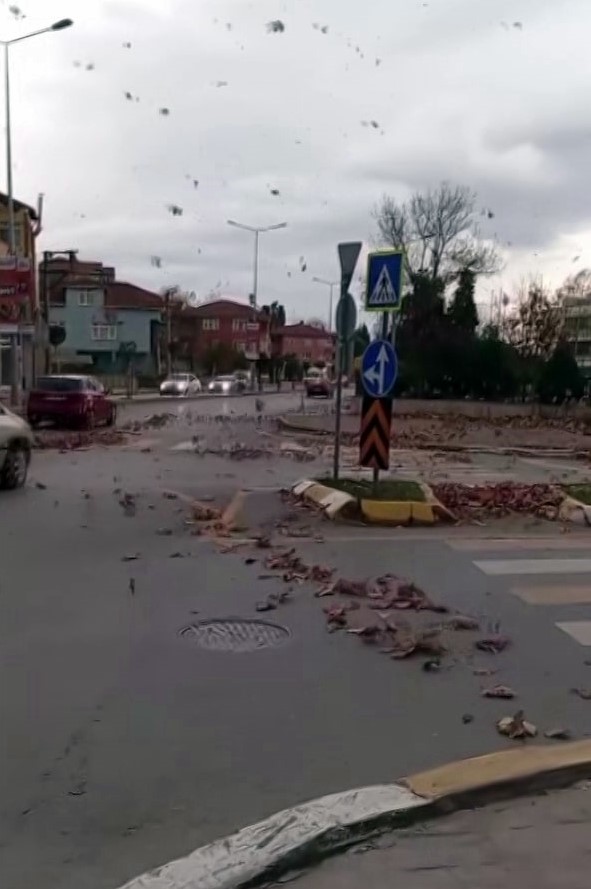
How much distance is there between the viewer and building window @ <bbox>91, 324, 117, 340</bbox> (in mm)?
87200

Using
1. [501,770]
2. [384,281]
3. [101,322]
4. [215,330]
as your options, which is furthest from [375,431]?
[215,330]

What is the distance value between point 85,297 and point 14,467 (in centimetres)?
7501

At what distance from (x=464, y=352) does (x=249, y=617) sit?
4016cm

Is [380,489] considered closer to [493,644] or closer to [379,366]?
[379,366]

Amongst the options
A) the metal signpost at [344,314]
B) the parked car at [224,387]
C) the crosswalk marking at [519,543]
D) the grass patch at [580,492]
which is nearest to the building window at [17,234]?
the parked car at [224,387]

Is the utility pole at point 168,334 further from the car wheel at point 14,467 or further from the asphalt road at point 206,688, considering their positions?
the asphalt road at point 206,688

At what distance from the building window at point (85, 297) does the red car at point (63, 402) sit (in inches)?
2332

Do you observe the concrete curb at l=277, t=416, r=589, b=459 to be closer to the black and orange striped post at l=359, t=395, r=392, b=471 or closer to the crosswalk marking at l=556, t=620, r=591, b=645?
the black and orange striped post at l=359, t=395, r=392, b=471

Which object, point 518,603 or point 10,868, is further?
point 518,603

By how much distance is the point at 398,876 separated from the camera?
3828mm

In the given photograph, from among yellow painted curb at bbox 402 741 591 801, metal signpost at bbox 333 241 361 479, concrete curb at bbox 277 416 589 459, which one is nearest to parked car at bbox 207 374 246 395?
concrete curb at bbox 277 416 589 459

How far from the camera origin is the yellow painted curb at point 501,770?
4543mm

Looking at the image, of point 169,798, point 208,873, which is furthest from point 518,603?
point 208,873

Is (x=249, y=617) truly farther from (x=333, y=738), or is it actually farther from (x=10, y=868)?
(x=10, y=868)
